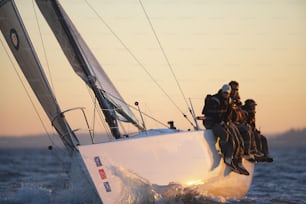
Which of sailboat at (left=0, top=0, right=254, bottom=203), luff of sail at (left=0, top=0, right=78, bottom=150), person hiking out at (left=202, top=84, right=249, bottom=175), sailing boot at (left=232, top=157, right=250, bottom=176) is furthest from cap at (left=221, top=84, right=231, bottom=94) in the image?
luff of sail at (left=0, top=0, right=78, bottom=150)

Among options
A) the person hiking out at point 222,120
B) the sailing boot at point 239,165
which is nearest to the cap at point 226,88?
the person hiking out at point 222,120

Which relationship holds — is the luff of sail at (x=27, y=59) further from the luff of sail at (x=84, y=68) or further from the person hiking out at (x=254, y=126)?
the person hiking out at (x=254, y=126)

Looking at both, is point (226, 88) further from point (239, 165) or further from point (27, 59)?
point (27, 59)

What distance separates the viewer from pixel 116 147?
10.9 m

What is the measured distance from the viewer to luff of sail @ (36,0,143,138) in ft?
41.4

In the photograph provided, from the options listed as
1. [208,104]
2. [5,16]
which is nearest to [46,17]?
[5,16]

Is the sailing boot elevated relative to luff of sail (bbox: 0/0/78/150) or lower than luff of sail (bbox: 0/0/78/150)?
lower

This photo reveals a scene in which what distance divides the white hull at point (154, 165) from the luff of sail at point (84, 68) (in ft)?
3.60

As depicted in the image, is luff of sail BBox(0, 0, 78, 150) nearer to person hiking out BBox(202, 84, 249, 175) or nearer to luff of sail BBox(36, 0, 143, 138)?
luff of sail BBox(36, 0, 143, 138)

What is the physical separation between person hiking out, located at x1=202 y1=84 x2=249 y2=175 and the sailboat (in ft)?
0.50

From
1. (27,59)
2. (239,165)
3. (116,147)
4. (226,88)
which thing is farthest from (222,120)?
(27,59)

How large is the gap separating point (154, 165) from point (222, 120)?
237 centimetres

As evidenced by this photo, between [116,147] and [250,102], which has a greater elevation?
[116,147]

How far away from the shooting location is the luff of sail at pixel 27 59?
12023 mm
